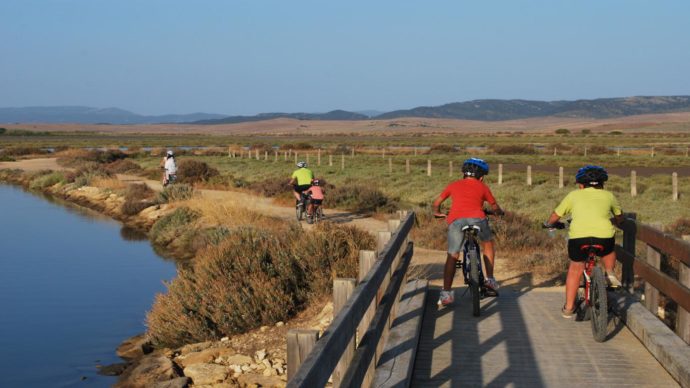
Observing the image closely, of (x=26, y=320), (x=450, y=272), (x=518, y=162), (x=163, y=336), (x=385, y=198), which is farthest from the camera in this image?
(x=518, y=162)

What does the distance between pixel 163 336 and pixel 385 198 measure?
51.9 ft

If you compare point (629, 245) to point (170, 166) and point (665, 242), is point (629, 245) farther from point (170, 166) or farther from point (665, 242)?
point (170, 166)

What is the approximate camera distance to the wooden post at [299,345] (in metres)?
3.71

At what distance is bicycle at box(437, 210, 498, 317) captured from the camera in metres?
8.20

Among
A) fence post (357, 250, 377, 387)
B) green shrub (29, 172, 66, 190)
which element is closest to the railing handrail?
fence post (357, 250, 377, 387)

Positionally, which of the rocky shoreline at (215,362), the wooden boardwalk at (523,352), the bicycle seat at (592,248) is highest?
the bicycle seat at (592,248)

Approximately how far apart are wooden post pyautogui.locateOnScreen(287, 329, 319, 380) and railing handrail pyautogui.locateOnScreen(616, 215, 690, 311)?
14.0 feet

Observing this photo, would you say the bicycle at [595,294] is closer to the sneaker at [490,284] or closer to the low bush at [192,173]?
the sneaker at [490,284]

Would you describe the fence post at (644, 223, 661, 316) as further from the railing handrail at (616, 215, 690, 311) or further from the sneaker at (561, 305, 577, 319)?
the sneaker at (561, 305, 577, 319)

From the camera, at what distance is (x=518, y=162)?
6431cm

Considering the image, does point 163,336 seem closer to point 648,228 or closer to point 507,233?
point 648,228

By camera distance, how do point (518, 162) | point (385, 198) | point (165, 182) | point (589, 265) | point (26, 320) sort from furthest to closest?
point (518, 162) < point (165, 182) < point (385, 198) < point (26, 320) < point (589, 265)

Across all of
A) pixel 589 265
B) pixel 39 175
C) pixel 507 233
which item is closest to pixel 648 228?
pixel 589 265

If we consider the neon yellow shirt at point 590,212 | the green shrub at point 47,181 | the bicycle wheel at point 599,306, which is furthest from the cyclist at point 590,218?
the green shrub at point 47,181
